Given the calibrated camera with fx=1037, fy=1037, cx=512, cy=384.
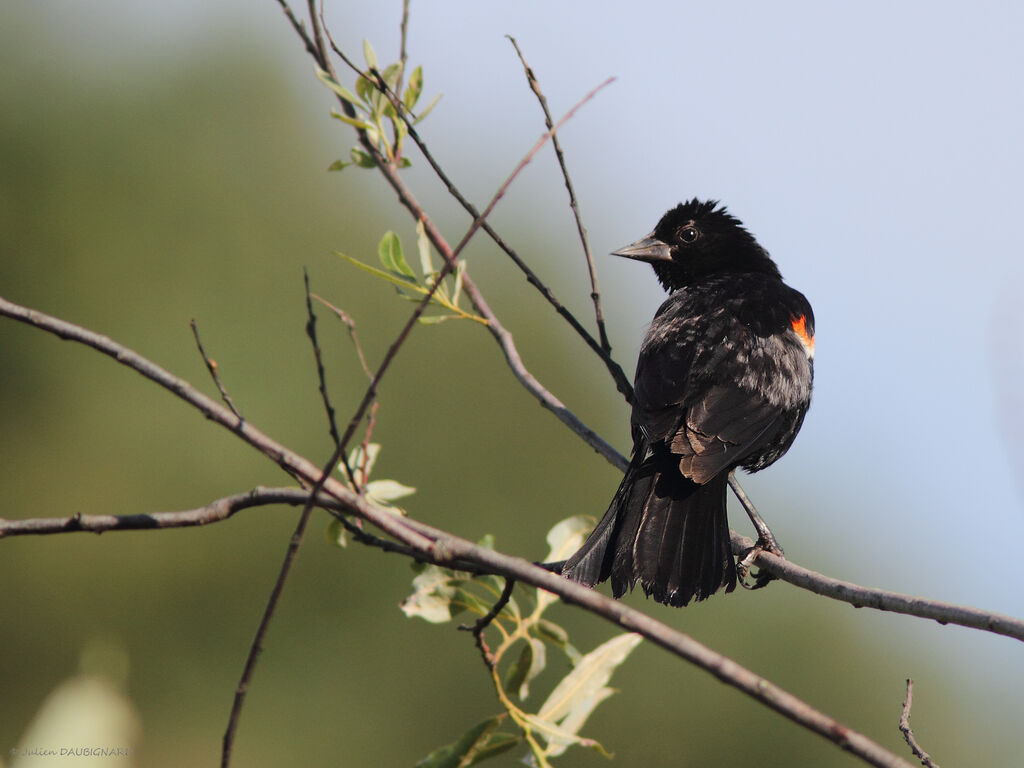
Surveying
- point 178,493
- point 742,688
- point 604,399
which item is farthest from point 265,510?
point 742,688

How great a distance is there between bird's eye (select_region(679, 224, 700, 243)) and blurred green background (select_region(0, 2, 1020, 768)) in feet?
45.2

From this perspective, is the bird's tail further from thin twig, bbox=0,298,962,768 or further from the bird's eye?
the bird's eye

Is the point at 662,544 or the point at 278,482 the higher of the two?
the point at 278,482

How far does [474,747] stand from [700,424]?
66.1 inches

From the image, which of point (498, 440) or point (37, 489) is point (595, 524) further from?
point (37, 489)

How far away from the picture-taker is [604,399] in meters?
23.9

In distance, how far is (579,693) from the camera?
2057 millimetres

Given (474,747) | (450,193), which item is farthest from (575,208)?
(474,747)

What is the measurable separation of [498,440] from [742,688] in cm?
2125

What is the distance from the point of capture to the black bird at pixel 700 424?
2848mm

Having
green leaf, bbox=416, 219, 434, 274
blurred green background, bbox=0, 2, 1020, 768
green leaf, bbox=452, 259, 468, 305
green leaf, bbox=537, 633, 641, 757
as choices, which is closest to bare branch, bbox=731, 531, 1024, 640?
green leaf, bbox=537, 633, 641, 757

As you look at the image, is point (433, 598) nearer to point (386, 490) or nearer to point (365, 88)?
point (386, 490)

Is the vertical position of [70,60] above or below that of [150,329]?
above

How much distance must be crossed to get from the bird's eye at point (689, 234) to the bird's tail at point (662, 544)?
197 cm
